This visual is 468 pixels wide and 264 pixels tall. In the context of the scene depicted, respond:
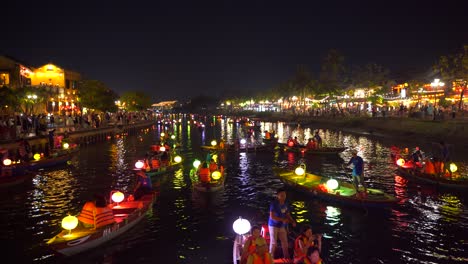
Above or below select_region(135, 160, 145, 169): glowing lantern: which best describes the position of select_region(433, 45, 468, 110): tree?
above

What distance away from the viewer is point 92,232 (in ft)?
46.7

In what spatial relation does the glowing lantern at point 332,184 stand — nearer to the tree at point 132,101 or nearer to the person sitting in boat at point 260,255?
the person sitting in boat at point 260,255

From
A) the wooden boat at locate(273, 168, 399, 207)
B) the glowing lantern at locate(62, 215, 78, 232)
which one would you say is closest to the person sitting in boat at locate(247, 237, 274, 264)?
the glowing lantern at locate(62, 215, 78, 232)

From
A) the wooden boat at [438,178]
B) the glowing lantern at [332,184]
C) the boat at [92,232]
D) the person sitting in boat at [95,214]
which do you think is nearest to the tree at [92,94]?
the boat at [92,232]

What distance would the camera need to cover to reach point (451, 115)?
52.7 metres

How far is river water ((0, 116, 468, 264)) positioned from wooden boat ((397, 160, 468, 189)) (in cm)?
54

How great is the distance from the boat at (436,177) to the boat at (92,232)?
17624 mm

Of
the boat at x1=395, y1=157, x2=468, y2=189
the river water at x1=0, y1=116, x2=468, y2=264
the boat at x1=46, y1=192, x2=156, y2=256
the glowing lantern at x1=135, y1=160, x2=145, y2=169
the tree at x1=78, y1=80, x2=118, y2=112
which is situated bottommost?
the river water at x1=0, y1=116, x2=468, y2=264

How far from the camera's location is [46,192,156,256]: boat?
13352mm

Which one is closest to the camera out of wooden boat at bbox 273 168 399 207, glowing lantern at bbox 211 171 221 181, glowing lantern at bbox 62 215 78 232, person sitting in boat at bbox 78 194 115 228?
glowing lantern at bbox 62 215 78 232

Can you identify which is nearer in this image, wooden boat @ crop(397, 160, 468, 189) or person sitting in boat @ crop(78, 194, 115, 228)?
person sitting in boat @ crop(78, 194, 115, 228)

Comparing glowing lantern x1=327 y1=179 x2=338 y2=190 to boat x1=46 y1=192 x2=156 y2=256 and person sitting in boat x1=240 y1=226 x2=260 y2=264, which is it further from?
person sitting in boat x1=240 y1=226 x2=260 y2=264

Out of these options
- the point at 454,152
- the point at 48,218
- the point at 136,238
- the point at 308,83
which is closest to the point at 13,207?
the point at 48,218

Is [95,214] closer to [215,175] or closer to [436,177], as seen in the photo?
[215,175]
